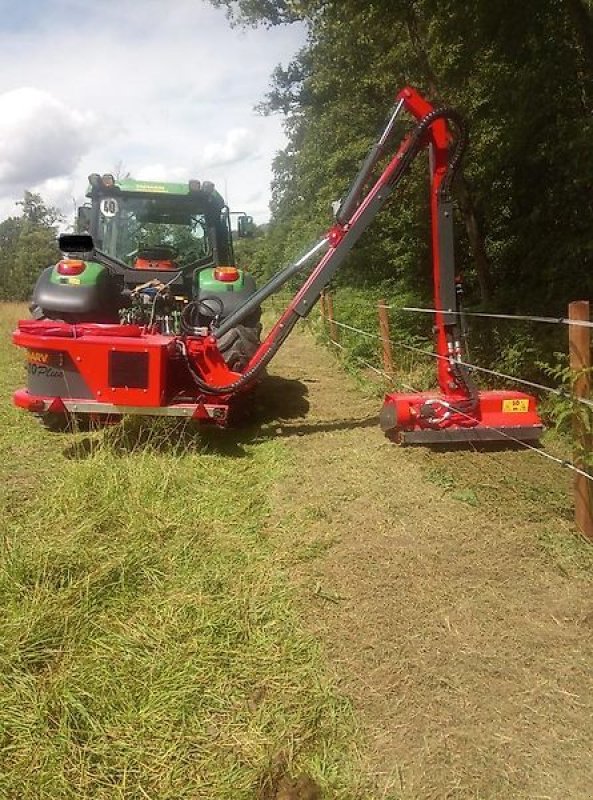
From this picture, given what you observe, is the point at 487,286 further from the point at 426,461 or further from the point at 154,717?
the point at 154,717

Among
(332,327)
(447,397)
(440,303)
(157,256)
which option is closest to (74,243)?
(157,256)

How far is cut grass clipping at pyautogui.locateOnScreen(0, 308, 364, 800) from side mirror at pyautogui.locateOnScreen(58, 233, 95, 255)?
2497mm

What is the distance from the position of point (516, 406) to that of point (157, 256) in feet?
12.0

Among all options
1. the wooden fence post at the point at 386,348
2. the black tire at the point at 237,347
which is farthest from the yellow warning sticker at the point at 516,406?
the wooden fence post at the point at 386,348

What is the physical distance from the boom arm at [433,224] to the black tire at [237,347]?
0.21 meters

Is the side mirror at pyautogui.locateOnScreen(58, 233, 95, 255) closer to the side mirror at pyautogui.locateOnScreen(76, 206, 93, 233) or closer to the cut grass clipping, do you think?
the side mirror at pyautogui.locateOnScreen(76, 206, 93, 233)

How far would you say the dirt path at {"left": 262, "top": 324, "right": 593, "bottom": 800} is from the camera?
226cm

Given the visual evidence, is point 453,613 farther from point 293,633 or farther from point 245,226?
point 245,226

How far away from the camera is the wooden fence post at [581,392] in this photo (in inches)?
137

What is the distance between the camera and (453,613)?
2959 mm

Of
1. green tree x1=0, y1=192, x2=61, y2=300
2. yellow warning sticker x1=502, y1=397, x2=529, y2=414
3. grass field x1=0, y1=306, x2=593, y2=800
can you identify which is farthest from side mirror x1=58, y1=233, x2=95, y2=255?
green tree x1=0, y1=192, x2=61, y2=300

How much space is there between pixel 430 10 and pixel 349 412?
4290 millimetres

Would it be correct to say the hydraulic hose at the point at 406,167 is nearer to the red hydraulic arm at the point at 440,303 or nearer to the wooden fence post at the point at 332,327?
the red hydraulic arm at the point at 440,303

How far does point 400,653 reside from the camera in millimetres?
2727
